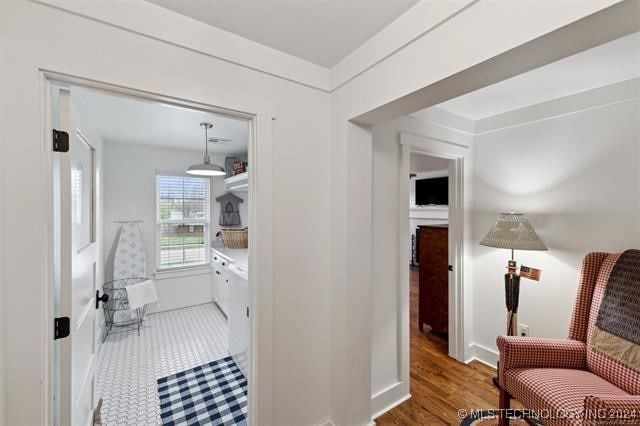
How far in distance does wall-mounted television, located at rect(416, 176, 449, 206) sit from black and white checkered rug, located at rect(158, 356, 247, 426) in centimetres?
539

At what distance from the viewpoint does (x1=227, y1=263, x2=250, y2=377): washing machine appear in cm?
239

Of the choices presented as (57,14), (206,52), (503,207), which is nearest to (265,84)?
(206,52)

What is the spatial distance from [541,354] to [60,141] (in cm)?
284

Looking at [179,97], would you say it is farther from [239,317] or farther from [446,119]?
[446,119]

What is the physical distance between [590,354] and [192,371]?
3100mm

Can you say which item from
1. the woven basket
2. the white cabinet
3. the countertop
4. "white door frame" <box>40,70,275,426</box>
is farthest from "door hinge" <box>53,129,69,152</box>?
the woven basket

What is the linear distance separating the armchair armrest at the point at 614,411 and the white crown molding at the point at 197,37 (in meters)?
2.12

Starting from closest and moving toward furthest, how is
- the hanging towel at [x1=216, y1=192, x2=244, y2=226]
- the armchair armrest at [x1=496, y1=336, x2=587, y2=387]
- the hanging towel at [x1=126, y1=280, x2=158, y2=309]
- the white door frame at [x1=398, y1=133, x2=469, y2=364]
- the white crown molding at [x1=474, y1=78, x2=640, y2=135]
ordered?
the armchair armrest at [x1=496, y1=336, x2=587, y2=387]
the white crown molding at [x1=474, y1=78, x2=640, y2=135]
the white door frame at [x1=398, y1=133, x2=469, y2=364]
the hanging towel at [x1=126, y1=280, x2=158, y2=309]
the hanging towel at [x1=216, y1=192, x2=244, y2=226]

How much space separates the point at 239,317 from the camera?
254 cm

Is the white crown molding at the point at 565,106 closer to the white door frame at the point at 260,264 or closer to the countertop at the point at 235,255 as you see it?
the white door frame at the point at 260,264

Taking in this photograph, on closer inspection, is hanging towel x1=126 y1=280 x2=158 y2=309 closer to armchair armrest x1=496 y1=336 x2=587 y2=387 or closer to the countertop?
the countertop

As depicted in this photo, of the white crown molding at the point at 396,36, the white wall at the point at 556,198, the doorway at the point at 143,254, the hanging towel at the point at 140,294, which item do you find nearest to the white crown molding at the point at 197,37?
the white crown molding at the point at 396,36

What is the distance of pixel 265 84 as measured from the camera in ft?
5.08

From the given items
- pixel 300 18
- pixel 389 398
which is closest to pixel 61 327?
pixel 300 18
